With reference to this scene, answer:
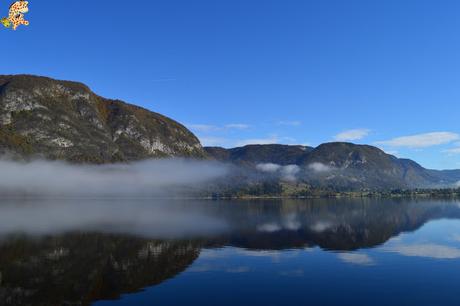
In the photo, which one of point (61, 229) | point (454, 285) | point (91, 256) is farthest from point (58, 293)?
point (61, 229)

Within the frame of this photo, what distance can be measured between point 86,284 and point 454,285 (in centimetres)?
5536

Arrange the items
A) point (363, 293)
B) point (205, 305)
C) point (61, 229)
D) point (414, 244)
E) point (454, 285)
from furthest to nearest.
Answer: point (61, 229), point (414, 244), point (454, 285), point (363, 293), point (205, 305)

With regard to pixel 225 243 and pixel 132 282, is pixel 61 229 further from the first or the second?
pixel 132 282

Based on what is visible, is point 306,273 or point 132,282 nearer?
point 132,282

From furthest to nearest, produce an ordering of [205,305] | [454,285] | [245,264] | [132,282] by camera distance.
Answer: [245,264], [132,282], [454,285], [205,305]

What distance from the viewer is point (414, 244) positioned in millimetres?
113062

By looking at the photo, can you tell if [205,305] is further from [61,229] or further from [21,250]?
[61,229]

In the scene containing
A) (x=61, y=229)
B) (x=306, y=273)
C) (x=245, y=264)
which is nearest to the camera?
(x=306, y=273)

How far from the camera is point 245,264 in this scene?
84.6m

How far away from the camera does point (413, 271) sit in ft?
249

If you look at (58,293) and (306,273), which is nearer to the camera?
(58,293)

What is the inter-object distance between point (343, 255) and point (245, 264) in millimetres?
24305

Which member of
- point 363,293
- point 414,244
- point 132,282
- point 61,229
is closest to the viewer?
point 363,293

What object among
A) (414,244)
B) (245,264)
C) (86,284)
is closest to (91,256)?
(86,284)
